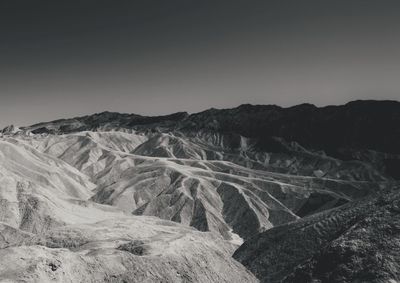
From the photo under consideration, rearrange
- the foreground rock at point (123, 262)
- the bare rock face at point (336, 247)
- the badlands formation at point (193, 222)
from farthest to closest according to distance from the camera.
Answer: the badlands formation at point (193, 222) → the bare rock face at point (336, 247) → the foreground rock at point (123, 262)

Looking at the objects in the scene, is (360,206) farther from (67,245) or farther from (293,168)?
(293,168)

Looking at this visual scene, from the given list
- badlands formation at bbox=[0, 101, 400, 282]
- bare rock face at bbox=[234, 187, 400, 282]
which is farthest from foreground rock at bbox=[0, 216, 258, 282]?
bare rock face at bbox=[234, 187, 400, 282]

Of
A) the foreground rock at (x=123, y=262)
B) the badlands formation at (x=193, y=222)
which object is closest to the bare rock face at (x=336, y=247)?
the badlands formation at (x=193, y=222)

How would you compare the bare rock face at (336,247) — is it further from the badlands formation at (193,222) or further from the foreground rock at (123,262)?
the foreground rock at (123,262)

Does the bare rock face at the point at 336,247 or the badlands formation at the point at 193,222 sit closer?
the bare rock face at the point at 336,247

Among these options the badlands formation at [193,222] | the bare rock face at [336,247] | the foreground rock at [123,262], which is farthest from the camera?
the badlands formation at [193,222]

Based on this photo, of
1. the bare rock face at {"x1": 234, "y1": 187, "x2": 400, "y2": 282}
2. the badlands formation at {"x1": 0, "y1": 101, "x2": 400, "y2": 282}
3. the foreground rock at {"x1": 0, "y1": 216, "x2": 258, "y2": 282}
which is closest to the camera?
the foreground rock at {"x1": 0, "y1": 216, "x2": 258, "y2": 282}

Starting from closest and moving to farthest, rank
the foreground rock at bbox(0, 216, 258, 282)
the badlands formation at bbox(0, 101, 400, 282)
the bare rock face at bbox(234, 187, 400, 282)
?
the foreground rock at bbox(0, 216, 258, 282) → the bare rock face at bbox(234, 187, 400, 282) → the badlands formation at bbox(0, 101, 400, 282)

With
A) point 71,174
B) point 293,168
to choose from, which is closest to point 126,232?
point 71,174

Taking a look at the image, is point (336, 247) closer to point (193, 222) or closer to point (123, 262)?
point (123, 262)

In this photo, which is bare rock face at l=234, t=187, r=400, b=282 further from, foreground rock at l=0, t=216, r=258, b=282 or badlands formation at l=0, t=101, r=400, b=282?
foreground rock at l=0, t=216, r=258, b=282

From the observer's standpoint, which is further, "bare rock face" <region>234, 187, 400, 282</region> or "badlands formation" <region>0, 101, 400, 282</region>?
"badlands formation" <region>0, 101, 400, 282</region>

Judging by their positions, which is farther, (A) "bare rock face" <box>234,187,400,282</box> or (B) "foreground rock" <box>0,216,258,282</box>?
(A) "bare rock face" <box>234,187,400,282</box>
